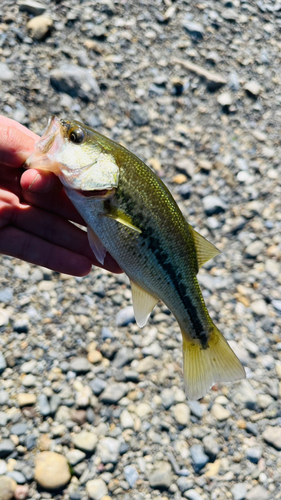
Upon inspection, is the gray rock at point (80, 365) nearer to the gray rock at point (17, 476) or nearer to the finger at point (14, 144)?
the gray rock at point (17, 476)

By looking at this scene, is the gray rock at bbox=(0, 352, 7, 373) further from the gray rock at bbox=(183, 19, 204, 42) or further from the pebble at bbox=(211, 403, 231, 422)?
the gray rock at bbox=(183, 19, 204, 42)

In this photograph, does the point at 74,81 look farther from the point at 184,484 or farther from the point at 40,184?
the point at 184,484

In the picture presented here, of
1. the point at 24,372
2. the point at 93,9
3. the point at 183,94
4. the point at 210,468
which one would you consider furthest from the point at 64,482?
the point at 93,9

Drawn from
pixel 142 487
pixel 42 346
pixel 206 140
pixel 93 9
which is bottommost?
pixel 142 487

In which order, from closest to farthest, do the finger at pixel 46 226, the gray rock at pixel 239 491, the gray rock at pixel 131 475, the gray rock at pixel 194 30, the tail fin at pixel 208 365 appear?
the tail fin at pixel 208 365
the finger at pixel 46 226
the gray rock at pixel 131 475
the gray rock at pixel 239 491
the gray rock at pixel 194 30

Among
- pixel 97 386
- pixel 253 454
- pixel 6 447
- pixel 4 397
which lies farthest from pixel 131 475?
pixel 4 397

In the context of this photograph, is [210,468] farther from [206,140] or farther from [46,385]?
[206,140]

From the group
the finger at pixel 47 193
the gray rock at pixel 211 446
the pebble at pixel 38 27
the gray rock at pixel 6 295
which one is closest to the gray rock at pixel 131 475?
the gray rock at pixel 211 446
